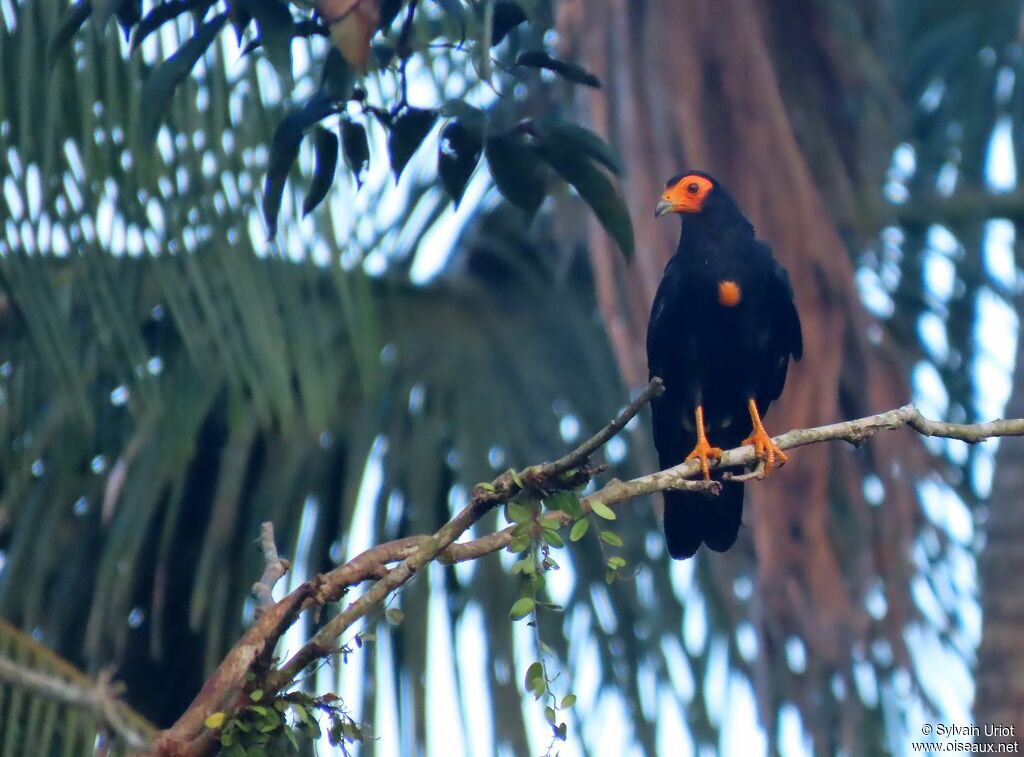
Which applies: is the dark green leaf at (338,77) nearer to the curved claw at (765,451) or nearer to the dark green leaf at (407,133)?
the dark green leaf at (407,133)

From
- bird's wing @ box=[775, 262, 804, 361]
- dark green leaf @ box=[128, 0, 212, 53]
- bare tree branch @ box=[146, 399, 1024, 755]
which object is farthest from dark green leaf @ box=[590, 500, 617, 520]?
bird's wing @ box=[775, 262, 804, 361]

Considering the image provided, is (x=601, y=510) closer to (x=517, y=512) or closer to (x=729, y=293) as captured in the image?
(x=517, y=512)

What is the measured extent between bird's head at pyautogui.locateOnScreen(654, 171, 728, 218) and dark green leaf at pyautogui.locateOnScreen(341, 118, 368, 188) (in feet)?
6.52

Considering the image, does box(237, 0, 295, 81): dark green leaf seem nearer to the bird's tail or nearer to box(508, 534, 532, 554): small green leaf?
box(508, 534, 532, 554): small green leaf

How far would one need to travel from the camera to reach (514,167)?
2.62 m

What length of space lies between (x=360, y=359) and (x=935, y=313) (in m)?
3.81

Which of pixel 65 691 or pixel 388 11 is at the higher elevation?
pixel 388 11

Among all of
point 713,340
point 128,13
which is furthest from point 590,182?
point 713,340

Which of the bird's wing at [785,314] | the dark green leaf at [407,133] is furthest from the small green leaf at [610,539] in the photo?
the bird's wing at [785,314]

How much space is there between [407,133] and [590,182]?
35 centimetres

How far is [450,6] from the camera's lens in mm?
2465

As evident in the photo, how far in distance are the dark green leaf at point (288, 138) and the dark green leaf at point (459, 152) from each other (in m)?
0.21

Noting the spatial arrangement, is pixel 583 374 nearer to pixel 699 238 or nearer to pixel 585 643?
pixel 585 643

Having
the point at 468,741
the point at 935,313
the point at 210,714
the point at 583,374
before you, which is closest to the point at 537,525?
the point at 210,714
